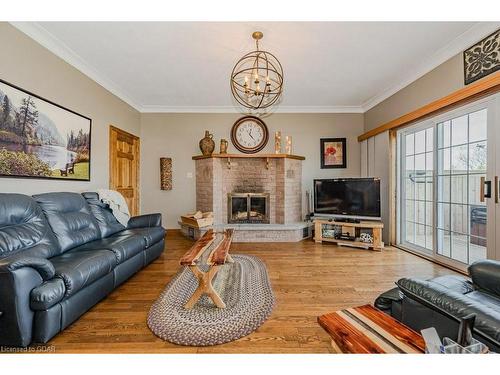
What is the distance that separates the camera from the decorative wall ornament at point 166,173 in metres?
5.09

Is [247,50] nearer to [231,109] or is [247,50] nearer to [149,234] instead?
[231,109]

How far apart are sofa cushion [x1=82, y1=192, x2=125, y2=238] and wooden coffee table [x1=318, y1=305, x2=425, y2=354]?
2878mm

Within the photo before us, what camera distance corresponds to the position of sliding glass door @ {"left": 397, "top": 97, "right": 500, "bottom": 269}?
8.40ft

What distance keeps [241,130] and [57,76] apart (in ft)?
10.1

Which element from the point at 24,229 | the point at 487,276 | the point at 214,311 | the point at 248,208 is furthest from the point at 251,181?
the point at 487,276

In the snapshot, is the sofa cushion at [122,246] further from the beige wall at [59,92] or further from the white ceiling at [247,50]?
the white ceiling at [247,50]

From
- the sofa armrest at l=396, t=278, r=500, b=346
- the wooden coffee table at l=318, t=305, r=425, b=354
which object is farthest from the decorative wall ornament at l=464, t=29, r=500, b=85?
the wooden coffee table at l=318, t=305, r=425, b=354

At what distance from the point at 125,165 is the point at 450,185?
5.28 m

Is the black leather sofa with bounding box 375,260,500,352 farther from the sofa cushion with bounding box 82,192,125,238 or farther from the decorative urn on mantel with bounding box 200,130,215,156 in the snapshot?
the decorative urn on mantel with bounding box 200,130,215,156

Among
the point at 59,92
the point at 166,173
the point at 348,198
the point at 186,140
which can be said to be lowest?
the point at 348,198

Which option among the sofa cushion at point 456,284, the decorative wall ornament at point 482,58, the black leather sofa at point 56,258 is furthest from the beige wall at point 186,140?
the sofa cushion at point 456,284

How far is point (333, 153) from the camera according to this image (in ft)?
17.0
